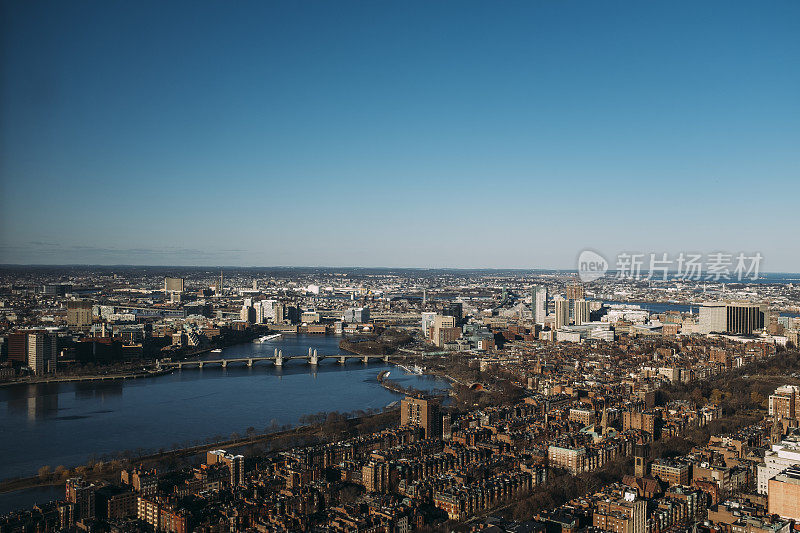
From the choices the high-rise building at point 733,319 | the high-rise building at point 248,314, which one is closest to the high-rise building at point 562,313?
the high-rise building at point 733,319

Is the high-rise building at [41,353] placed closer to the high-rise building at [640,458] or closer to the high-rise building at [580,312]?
the high-rise building at [640,458]

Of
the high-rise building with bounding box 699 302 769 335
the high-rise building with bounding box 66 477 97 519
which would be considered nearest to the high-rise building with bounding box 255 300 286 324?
the high-rise building with bounding box 699 302 769 335

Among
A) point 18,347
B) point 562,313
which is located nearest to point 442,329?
point 562,313

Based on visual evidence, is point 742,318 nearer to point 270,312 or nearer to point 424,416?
point 424,416

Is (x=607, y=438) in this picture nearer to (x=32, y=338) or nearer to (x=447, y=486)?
(x=447, y=486)

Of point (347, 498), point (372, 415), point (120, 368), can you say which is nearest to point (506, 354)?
point (372, 415)
